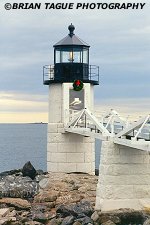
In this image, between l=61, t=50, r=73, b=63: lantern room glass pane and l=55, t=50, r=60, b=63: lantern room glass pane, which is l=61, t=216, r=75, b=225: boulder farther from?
l=55, t=50, r=60, b=63: lantern room glass pane

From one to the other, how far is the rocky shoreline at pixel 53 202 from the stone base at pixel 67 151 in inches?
25.4

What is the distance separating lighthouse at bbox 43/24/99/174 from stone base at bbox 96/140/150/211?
23.7 ft

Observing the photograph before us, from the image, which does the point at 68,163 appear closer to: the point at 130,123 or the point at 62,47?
the point at 62,47

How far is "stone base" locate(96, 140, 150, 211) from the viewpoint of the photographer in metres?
24.8

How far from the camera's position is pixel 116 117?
85.4 feet

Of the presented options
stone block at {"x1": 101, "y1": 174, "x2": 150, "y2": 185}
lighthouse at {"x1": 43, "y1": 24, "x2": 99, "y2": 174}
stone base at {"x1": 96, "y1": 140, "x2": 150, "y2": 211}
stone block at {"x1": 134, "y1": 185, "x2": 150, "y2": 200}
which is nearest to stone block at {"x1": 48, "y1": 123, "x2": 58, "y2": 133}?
lighthouse at {"x1": 43, "y1": 24, "x2": 99, "y2": 174}

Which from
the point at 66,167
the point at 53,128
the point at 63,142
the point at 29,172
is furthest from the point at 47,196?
the point at 53,128

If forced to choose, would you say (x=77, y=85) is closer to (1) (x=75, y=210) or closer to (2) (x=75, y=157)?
(2) (x=75, y=157)

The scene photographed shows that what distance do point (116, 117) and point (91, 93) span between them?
287 inches

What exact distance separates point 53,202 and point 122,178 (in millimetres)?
3266

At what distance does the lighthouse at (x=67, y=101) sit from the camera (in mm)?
32375

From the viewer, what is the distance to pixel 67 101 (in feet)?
107

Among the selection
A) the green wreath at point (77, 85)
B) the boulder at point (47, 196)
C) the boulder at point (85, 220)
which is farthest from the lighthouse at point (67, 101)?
the boulder at point (85, 220)

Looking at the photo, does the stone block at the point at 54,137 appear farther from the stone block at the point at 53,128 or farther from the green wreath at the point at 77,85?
the green wreath at the point at 77,85
